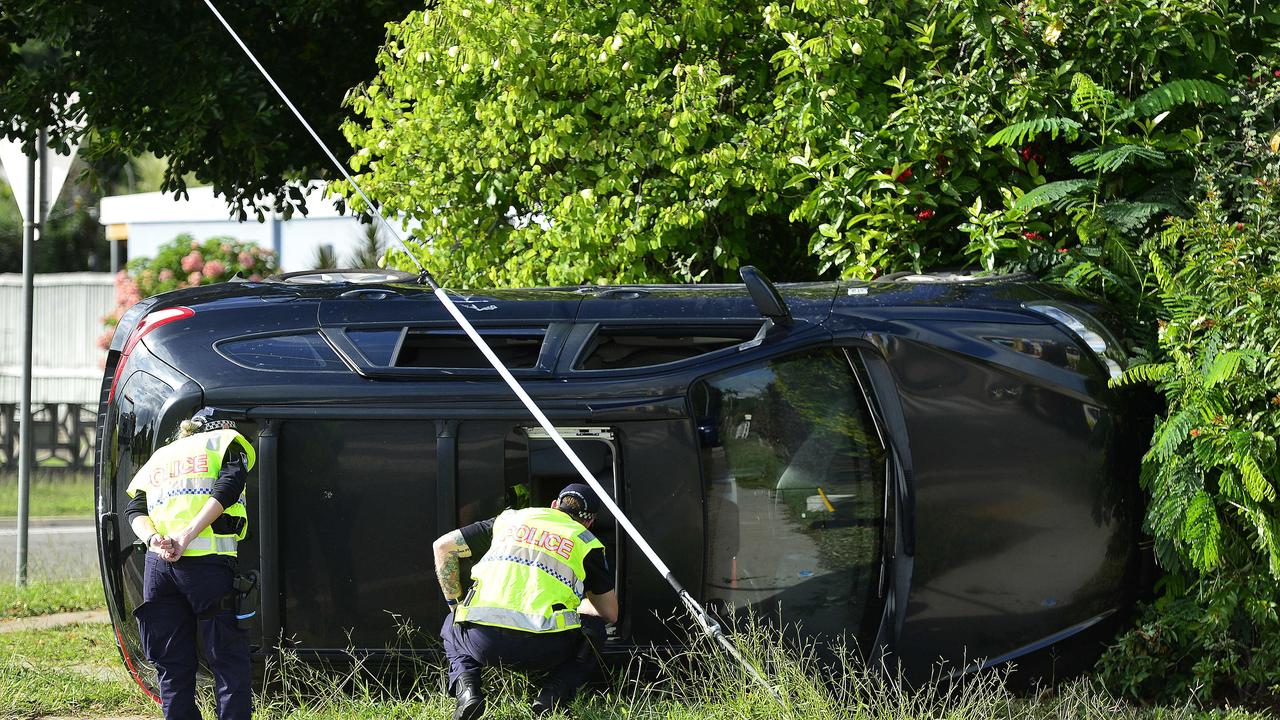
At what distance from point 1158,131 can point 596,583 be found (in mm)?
3547

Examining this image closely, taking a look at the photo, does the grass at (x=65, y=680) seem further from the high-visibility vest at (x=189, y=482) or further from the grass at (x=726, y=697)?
the high-visibility vest at (x=189, y=482)

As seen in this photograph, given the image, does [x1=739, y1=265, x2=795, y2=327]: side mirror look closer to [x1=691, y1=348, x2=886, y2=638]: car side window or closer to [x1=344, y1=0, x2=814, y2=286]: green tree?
[x1=691, y1=348, x2=886, y2=638]: car side window

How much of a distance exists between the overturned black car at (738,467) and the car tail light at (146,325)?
0.12 meters

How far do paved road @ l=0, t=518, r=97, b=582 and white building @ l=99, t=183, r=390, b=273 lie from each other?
7.46m

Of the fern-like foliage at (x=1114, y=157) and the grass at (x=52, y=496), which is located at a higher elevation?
the fern-like foliage at (x=1114, y=157)

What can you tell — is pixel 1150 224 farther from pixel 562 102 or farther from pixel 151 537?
pixel 151 537

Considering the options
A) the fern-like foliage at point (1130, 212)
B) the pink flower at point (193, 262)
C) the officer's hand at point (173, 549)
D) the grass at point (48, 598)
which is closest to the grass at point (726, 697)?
the officer's hand at point (173, 549)

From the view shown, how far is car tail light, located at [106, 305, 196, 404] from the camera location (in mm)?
5121

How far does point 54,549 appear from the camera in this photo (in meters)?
11.4

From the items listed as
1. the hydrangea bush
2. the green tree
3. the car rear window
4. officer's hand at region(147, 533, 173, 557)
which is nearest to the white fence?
the hydrangea bush

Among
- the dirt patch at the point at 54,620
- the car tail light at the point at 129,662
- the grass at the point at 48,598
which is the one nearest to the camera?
the car tail light at the point at 129,662

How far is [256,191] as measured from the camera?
36.0ft

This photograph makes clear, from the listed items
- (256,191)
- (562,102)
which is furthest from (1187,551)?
(256,191)

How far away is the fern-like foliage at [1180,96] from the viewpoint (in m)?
5.96
